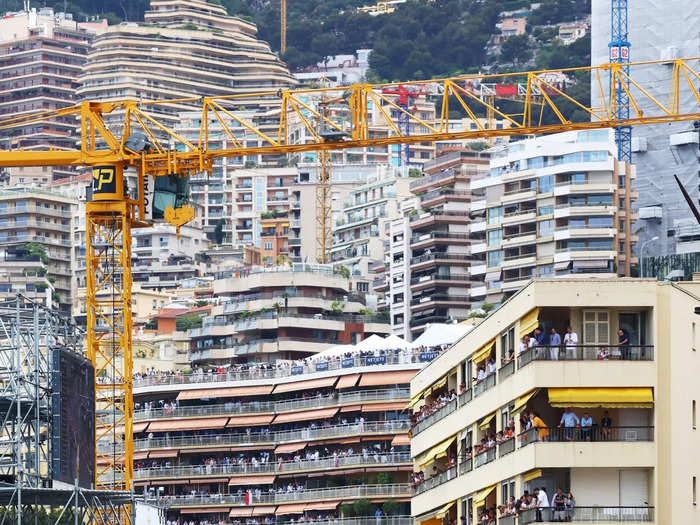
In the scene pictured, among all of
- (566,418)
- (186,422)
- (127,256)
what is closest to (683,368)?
(566,418)

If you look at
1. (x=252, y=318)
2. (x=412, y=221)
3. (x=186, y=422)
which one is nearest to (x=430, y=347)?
(x=186, y=422)

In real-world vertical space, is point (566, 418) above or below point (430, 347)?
below

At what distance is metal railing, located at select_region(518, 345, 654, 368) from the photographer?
65062 mm

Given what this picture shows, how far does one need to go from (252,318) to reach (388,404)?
36.1 m

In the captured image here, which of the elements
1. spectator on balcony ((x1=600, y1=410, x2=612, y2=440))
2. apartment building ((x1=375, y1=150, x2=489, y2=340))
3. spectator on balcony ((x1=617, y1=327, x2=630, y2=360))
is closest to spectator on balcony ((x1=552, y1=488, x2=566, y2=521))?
spectator on balcony ((x1=600, y1=410, x2=612, y2=440))

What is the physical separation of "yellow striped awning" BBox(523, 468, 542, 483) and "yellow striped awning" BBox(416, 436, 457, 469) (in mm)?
12453

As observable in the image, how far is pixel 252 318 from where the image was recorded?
162375 mm

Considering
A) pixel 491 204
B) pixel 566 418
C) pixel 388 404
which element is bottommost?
pixel 566 418

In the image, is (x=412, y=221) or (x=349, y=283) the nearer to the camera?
(x=349, y=283)

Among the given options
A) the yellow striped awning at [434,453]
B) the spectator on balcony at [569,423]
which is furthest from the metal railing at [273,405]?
the spectator on balcony at [569,423]

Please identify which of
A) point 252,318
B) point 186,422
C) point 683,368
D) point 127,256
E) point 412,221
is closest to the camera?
point 683,368

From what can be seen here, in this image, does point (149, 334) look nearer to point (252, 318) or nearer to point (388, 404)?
point (252, 318)

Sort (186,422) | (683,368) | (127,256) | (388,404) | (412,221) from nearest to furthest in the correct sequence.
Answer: (683,368) < (127,256) < (388,404) < (186,422) < (412,221)

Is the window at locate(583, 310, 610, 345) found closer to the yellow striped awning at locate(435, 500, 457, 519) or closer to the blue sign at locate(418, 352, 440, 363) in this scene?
the yellow striped awning at locate(435, 500, 457, 519)
